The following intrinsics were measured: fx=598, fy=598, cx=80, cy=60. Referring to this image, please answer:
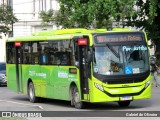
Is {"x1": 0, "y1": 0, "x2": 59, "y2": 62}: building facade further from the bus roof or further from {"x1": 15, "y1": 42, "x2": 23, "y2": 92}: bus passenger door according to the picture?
the bus roof

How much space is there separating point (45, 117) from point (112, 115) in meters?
2.02

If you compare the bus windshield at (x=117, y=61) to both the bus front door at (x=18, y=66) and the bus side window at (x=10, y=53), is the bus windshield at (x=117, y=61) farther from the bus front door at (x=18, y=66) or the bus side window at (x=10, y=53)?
the bus side window at (x=10, y=53)

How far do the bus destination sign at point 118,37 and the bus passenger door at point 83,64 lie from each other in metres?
0.48

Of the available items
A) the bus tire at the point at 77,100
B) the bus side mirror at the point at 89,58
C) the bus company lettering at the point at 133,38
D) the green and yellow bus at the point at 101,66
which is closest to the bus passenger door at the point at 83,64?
the green and yellow bus at the point at 101,66

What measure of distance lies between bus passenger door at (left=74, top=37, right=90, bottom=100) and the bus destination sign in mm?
476

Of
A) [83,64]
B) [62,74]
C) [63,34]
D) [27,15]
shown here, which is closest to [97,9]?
[63,34]

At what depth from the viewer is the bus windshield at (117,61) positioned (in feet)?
65.0

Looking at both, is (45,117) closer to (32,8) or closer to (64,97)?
(64,97)

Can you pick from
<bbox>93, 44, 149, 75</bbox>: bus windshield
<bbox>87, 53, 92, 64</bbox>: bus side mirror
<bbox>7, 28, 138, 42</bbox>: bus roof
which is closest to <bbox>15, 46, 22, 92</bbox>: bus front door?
<bbox>7, 28, 138, 42</bbox>: bus roof

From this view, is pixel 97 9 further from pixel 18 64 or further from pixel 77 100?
pixel 77 100

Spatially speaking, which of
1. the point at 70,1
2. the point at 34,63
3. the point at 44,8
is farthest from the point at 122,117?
the point at 44,8

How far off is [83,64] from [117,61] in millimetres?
1167

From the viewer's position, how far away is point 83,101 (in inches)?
803

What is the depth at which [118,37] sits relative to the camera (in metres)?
20.2
